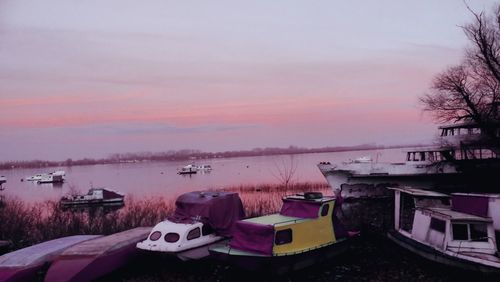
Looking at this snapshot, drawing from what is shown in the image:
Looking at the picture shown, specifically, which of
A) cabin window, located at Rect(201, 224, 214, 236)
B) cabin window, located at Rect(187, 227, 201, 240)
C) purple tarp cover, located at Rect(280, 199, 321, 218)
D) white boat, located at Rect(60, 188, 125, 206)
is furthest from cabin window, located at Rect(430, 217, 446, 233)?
white boat, located at Rect(60, 188, 125, 206)

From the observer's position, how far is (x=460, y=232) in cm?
1263

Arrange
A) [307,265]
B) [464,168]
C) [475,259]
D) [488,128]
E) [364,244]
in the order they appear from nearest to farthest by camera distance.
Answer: [475,259]
[307,265]
[364,244]
[488,128]
[464,168]

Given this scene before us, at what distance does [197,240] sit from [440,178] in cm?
1807

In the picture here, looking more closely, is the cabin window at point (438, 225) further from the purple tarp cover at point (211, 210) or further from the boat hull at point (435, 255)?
the purple tarp cover at point (211, 210)

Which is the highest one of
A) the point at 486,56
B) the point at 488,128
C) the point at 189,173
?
the point at 486,56

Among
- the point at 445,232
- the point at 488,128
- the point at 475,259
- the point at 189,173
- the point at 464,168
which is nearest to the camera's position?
the point at 475,259

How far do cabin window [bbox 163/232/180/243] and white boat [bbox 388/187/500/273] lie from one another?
7.98 metres

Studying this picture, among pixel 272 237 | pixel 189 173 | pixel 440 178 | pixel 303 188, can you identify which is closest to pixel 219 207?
pixel 272 237

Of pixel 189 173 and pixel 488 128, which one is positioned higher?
pixel 488 128

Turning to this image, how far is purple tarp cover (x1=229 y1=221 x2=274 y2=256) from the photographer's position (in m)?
12.8

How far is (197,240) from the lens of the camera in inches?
580

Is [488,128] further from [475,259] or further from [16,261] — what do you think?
[16,261]

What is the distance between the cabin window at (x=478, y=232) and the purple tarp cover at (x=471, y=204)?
1111mm

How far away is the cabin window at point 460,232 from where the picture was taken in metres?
12.5
